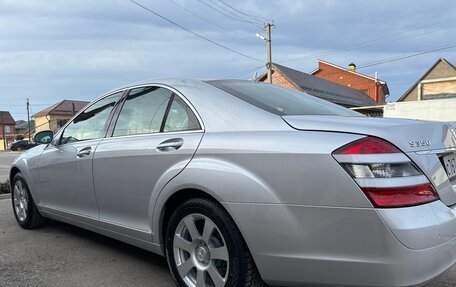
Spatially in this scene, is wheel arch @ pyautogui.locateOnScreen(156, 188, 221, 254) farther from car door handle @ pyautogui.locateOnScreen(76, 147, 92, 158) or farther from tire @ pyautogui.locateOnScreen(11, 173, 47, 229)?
tire @ pyautogui.locateOnScreen(11, 173, 47, 229)

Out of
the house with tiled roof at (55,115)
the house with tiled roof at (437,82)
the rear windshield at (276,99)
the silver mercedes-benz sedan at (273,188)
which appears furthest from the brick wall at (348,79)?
the silver mercedes-benz sedan at (273,188)

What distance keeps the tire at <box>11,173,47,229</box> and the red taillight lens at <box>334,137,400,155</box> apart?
12.9ft

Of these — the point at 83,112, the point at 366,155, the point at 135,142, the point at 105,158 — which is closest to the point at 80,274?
the point at 105,158

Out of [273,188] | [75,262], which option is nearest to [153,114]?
[273,188]

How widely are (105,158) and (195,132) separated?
997mm

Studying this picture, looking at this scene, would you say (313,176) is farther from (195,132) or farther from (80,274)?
(80,274)

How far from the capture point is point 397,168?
2.21 meters

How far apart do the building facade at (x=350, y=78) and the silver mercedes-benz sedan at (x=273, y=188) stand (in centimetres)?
4813

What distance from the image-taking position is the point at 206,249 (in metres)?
2.84

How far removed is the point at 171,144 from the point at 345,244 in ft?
4.49

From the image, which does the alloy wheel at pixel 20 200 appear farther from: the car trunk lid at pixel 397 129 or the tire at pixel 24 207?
the car trunk lid at pixel 397 129

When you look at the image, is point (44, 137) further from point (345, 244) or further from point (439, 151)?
point (439, 151)

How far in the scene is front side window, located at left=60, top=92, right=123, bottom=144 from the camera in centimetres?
398

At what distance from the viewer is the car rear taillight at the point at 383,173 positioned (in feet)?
7.10
